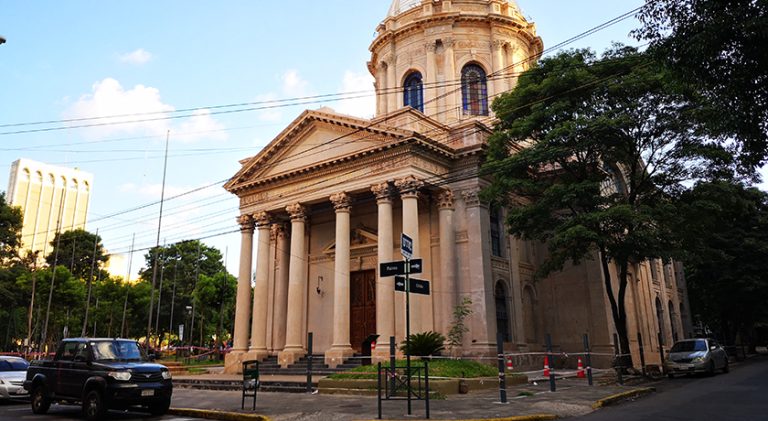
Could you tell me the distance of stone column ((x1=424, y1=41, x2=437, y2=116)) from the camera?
111 feet

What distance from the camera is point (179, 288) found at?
206 ft

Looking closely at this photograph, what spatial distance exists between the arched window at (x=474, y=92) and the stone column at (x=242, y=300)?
581 inches

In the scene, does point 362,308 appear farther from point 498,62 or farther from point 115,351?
point 498,62

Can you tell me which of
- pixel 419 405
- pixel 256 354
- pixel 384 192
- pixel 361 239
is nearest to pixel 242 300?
pixel 256 354

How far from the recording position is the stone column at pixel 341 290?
23.6m

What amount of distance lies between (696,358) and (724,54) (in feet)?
52.1

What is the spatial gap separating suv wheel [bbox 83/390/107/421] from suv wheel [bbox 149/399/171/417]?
1138mm

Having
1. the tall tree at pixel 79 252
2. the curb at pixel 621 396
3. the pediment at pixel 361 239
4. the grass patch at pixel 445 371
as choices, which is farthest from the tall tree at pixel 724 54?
the tall tree at pixel 79 252

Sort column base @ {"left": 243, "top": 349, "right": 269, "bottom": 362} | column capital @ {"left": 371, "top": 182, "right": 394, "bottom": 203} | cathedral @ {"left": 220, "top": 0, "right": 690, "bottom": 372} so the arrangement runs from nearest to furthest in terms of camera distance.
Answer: cathedral @ {"left": 220, "top": 0, "right": 690, "bottom": 372} → column capital @ {"left": 371, "top": 182, "right": 394, "bottom": 203} → column base @ {"left": 243, "top": 349, "right": 269, "bottom": 362}

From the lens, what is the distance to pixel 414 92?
35.3 meters

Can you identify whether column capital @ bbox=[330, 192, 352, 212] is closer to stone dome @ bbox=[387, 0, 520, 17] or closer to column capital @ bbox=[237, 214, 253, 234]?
column capital @ bbox=[237, 214, 253, 234]

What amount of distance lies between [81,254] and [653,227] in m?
56.7

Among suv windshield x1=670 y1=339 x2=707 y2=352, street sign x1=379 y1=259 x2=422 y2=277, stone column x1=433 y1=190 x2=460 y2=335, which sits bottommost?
suv windshield x1=670 y1=339 x2=707 y2=352

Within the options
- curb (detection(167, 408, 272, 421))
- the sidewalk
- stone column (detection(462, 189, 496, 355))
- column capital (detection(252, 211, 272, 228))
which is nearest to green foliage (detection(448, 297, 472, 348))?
stone column (detection(462, 189, 496, 355))
